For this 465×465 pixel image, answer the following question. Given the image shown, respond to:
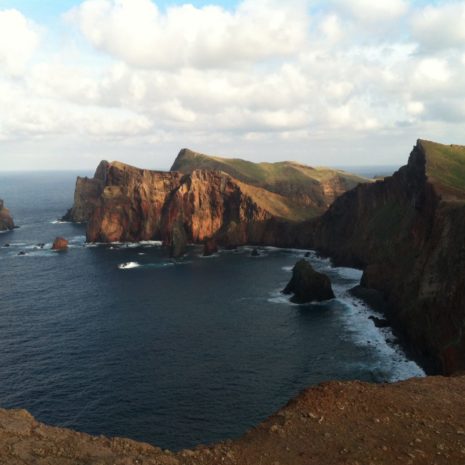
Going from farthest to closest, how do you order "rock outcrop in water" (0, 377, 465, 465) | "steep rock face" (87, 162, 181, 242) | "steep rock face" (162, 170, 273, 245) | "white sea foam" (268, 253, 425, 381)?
"steep rock face" (87, 162, 181, 242)
"steep rock face" (162, 170, 273, 245)
"white sea foam" (268, 253, 425, 381)
"rock outcrop in water" (0, 377, 465, 465)

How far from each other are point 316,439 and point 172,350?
151 ft

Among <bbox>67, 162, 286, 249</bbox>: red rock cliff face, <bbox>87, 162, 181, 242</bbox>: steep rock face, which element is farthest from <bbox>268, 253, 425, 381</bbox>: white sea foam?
<bbox>87, 162, 181, 242</bbox>: steep rock face

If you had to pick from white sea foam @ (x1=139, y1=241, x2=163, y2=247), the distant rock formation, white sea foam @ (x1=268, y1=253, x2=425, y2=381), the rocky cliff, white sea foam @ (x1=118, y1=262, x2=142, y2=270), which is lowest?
white sea foam @ (x1=268, y1=253, x2=425, y2=381)

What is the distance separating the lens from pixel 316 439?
2527cm

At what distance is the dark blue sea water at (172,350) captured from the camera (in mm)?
51719

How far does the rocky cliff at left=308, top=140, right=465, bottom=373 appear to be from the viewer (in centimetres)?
6056

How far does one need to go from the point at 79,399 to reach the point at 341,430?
1504 inches

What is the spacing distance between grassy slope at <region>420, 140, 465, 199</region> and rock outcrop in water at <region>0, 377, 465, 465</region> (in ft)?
209

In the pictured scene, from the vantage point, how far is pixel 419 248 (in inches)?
3398

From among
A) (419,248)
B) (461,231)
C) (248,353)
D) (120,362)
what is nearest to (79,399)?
(120,362)

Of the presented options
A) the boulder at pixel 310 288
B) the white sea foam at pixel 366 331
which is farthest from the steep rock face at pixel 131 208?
the boulder at pixel 310 288

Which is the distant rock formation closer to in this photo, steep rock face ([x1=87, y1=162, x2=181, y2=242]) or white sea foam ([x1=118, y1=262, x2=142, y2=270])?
steep rock face ([x1=87, y1=162, x2=181, y2=242])

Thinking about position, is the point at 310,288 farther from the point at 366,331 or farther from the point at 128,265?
the point at 128,265

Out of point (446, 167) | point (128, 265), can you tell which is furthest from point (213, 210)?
point (446, 167)
